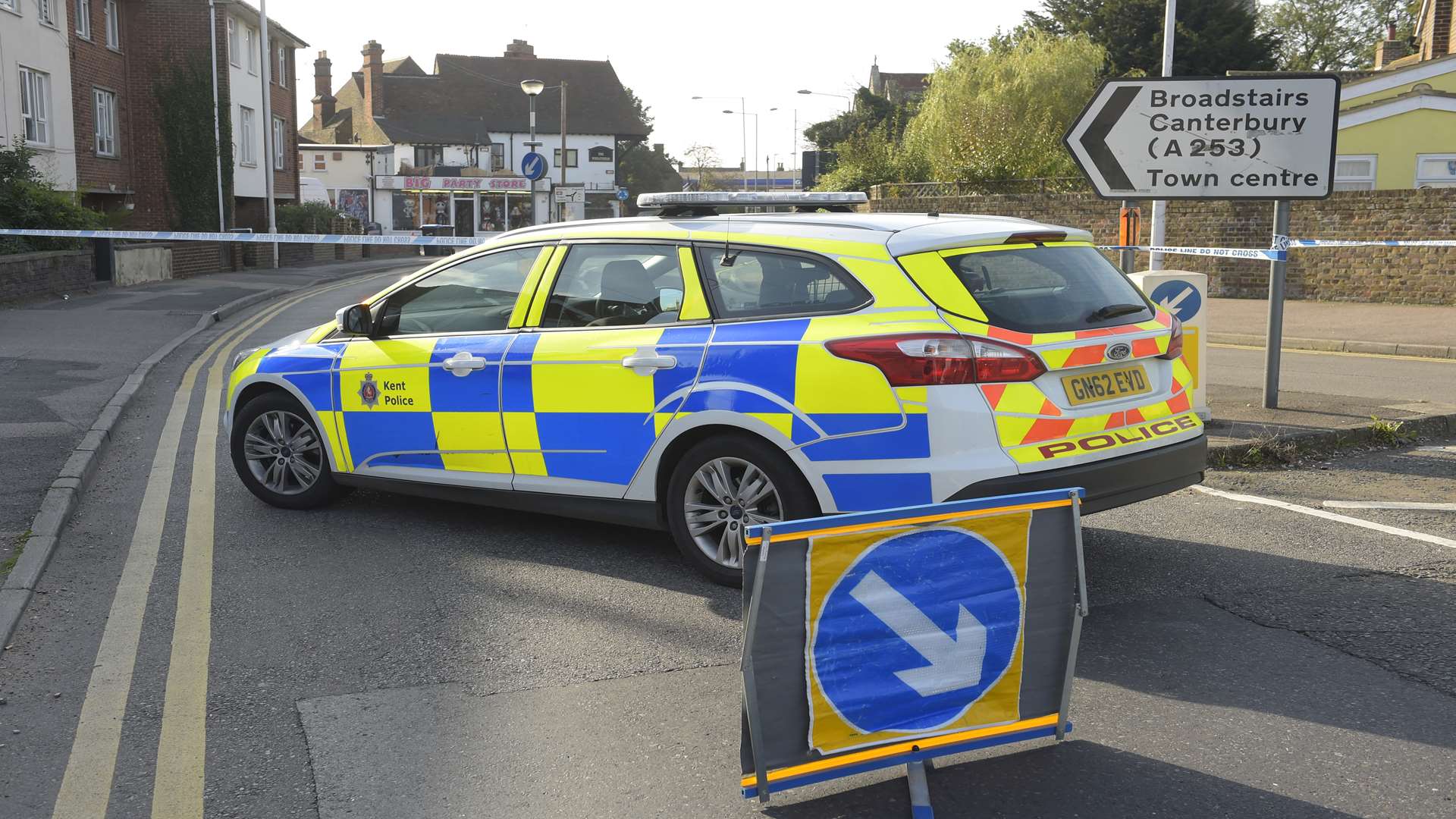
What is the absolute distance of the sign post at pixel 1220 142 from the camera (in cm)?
970

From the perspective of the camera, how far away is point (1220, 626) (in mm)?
5121

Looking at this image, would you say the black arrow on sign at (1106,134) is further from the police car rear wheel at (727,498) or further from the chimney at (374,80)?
the chimney at (374,80)

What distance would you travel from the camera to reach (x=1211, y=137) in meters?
9.97

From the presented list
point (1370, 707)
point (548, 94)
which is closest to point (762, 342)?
point (1370, 707)

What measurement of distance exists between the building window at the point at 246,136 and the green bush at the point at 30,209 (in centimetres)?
1587

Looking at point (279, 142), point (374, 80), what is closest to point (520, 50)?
point (374, 80)

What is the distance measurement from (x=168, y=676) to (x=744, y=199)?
3.20 m

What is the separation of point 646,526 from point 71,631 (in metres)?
2.33

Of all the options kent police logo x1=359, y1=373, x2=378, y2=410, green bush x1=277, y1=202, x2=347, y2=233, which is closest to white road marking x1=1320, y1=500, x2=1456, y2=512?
kent police logo x1=359, y1=373, x2=378, y2=410

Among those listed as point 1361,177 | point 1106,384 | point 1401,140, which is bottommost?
point 1106,384

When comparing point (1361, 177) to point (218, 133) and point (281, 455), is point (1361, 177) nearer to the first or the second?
point (281, 455)

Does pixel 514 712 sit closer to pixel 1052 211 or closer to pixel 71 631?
pixel 71 631

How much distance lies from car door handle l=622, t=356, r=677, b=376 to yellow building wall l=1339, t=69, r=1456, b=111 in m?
27.8

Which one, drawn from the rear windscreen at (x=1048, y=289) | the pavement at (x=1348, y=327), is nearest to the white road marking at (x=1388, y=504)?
the rear windscreen at (x=1048, y=289)
